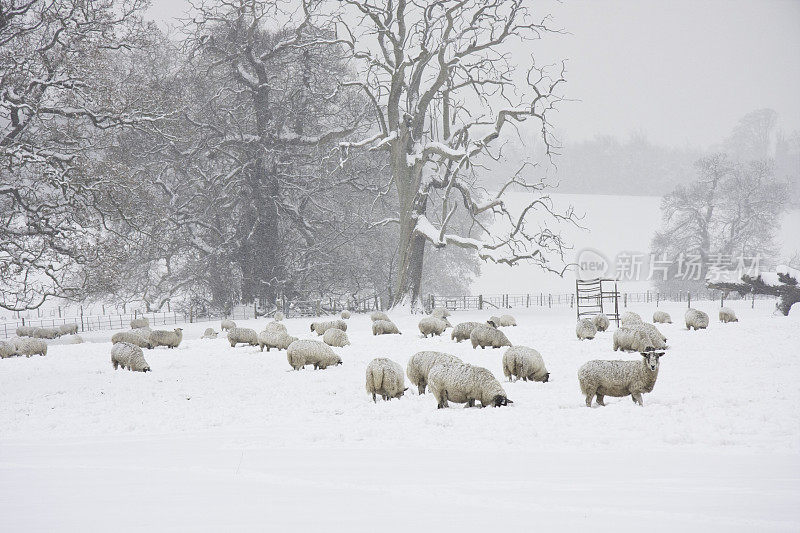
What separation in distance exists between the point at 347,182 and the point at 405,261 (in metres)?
7.71

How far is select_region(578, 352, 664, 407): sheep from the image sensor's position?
873cm

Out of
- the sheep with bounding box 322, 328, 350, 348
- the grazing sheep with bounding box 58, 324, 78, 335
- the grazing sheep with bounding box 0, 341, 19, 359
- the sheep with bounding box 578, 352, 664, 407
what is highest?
A: the sheep with bounding box 578, 352, 664, 407

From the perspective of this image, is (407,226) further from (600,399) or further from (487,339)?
(600,399)

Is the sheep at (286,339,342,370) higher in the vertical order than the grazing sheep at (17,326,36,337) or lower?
higher

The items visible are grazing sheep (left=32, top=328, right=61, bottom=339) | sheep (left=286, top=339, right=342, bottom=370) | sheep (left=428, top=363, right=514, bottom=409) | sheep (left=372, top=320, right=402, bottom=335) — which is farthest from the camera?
grazing sheep (left=32, top=328, right=61, bottom=339)

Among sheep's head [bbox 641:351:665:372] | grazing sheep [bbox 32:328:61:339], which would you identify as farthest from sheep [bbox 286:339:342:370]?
grazing sheep [bbox 32:328:61:339]

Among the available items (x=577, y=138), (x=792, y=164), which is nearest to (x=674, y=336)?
(x=792, y=164)

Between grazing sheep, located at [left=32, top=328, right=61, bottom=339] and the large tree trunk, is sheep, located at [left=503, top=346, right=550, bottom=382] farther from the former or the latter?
grazing sheep, located at [left=32, top=328, right=61, bottom=339]

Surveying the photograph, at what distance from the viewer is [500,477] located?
5414mm

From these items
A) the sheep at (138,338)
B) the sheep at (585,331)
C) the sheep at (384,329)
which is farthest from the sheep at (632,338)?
the sheep at (138,338)

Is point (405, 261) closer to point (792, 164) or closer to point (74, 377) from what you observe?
point (74, 377)

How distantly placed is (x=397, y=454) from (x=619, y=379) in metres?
3.87

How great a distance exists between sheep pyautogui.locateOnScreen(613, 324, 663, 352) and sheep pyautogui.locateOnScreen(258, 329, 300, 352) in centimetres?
818

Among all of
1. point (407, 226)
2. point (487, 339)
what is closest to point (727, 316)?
point (487, 339)
